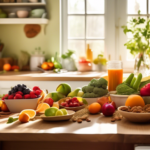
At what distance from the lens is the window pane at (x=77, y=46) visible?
3514mm

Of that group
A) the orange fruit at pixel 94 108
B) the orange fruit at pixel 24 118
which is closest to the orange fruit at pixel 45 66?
the orange fruit at pixel 94 108

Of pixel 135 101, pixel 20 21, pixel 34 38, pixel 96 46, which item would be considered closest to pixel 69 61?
pixel 96 46

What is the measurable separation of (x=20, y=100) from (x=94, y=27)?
2295mm

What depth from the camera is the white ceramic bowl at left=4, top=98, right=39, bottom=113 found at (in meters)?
1.39

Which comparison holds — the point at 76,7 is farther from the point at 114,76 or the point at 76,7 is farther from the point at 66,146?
the point at 66,146

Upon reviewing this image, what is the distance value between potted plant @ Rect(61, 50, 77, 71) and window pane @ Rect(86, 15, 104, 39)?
1.19 feet

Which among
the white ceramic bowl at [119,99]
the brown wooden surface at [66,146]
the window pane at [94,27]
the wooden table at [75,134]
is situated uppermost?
the window pane at [94,27]

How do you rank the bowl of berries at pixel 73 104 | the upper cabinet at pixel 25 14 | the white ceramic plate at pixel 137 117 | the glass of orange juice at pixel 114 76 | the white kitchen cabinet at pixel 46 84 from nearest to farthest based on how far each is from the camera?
the white ceramic plate at pixel 137 117
the bowl of berries at pixel 73 104
the glass of orange juice at pixel 114 76
the white kitchen cabinet at pixel 46 84
the upper cabinet at pixel 25 14

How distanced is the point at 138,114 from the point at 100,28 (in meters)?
2.47

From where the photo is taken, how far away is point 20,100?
4.55ft

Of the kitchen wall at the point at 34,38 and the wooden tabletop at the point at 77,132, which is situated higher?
the kitchen wall at the point at 34,38

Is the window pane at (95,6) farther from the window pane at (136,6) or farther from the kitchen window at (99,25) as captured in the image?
the window pane at (136,6)

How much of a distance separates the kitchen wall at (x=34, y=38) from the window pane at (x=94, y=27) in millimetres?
416

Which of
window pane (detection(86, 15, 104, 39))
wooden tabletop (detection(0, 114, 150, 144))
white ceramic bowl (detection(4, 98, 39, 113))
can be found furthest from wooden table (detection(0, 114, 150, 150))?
window pane (detection(86, 15, 104, 39))
